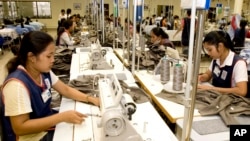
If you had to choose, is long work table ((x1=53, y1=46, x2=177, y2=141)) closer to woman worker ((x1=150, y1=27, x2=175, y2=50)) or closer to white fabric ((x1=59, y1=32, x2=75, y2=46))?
woman worker ((x1=150, y1=27, x2=175, y2=50))

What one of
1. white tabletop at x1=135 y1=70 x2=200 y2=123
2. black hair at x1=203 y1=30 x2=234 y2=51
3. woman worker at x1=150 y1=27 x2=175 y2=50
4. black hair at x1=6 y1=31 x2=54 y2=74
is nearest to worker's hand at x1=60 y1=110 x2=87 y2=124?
black hair at x1=6 y1=31 x2=54 y2=74

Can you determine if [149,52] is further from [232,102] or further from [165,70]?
[232,102]

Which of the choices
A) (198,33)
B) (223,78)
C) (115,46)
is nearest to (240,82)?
(223,78)

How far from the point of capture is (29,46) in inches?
54.5

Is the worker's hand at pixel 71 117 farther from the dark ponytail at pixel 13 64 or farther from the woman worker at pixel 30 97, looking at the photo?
the dark ponytail at pixel 13 64

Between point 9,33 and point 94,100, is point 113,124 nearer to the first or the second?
point 94,100

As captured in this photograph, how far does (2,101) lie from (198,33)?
1.13 m

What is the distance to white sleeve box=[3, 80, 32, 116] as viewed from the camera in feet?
4.09

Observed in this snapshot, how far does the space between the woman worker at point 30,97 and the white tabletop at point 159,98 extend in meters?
0.57

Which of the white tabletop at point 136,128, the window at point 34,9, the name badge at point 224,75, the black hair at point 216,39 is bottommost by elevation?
the white tabletop at point 136,128

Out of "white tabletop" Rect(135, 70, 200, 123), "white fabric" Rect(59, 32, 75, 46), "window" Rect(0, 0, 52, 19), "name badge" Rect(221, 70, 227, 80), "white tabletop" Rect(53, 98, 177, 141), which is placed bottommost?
"white tabletop" Rect(53, 98, 177, 141)

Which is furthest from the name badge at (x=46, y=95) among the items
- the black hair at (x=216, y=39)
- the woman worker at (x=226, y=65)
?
the black hair at (x=216, y=39)

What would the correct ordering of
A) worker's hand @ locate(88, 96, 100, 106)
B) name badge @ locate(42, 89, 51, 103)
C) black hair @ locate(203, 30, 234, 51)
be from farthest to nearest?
black hair @ locate(203, 30, 234, 51), worker's hand @ locate(88, 96, 100, 106), name badge @ locate(42, 89, 51, 103)

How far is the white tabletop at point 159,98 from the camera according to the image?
152 cm
